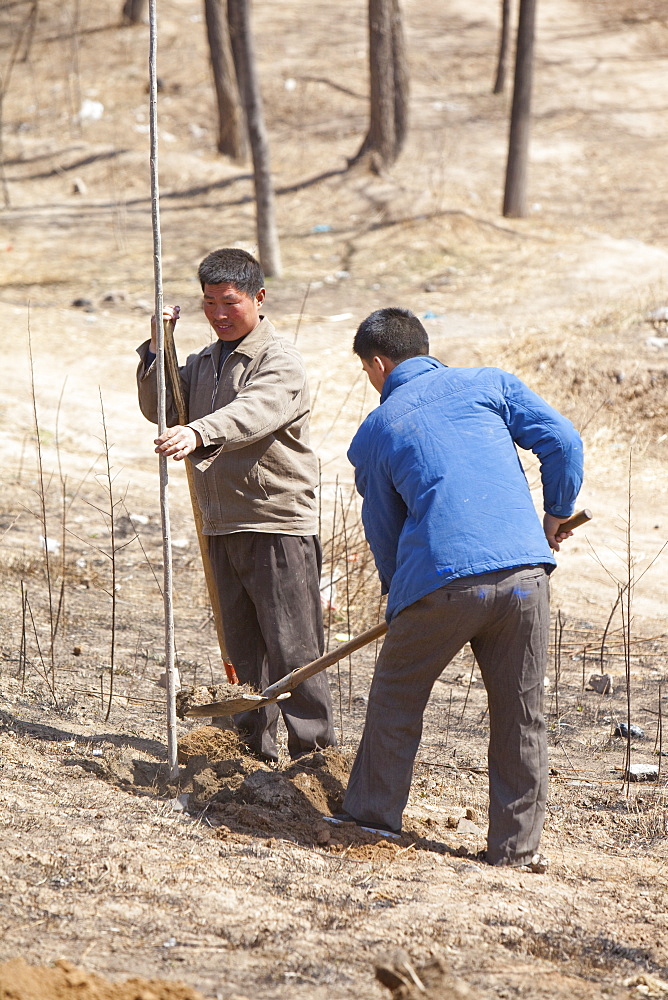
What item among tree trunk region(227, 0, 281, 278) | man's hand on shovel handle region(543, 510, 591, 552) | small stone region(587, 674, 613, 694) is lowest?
small stone region(587, 674, 613, 694)

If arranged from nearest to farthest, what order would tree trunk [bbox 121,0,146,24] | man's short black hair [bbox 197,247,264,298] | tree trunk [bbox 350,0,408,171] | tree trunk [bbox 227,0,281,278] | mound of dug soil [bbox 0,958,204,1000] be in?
mound of dug soil [bbox 0,958,204,1000] → man's short black hair [bbox 197,247,264,298] → tree trunk [bbox 227,0,281,278] → tree trunk [bbox 350,0,408,171] → tree trunk [bbox 121,0,146,24]

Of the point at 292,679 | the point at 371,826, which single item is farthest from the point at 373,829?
the point at 292,679

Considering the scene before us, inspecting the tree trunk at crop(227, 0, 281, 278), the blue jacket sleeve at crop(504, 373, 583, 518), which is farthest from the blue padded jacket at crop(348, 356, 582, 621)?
the tree trunk at crop(227, 0, 281, 278)

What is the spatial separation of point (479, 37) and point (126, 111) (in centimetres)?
951

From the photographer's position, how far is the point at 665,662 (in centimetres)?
553

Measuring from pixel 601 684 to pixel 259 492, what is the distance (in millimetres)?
2437

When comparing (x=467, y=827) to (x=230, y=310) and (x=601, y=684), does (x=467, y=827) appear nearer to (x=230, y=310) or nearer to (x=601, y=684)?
(x=601, y=684)

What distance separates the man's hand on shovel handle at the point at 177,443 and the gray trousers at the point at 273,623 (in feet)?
2.14

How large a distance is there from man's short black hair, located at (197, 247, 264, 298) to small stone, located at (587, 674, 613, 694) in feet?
9.04

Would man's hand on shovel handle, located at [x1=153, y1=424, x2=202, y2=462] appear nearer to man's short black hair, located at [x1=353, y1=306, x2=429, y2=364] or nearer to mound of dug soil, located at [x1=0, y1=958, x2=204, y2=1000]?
man's short black hair, located at [x1=353, y1=306, x2=429, y2=364]

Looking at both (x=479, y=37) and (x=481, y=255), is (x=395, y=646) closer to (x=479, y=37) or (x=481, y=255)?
(x=481, y=255)

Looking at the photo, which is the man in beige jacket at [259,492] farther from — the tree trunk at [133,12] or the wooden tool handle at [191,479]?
the tree trunk at [133,12]

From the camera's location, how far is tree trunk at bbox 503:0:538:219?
14.4 m

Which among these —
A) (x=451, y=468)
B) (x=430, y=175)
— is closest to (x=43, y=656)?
(x=451, y=468)
